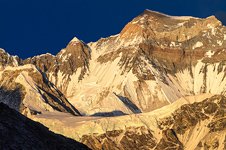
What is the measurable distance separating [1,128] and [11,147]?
4.06 metres

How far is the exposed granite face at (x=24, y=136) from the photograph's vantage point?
72.7 meters

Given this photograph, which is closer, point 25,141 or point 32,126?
point 25,141

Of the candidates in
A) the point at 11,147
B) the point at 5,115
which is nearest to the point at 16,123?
the point at 5,115

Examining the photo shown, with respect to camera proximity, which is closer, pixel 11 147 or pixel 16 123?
pixel 11 147

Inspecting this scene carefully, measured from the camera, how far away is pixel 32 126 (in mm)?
79375

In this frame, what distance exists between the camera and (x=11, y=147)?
233 feet

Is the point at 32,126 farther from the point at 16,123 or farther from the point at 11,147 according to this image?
the point at 11,147

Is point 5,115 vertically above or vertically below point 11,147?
above

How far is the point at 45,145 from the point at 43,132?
4300 mm

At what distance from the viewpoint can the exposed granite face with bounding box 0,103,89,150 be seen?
72.7 meters

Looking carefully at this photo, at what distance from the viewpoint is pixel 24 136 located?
74812mm

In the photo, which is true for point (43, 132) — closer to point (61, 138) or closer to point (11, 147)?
point (61, 138)

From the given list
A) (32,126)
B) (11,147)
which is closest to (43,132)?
(32,126)

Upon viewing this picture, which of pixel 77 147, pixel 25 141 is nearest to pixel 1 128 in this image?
pixel 25 141
